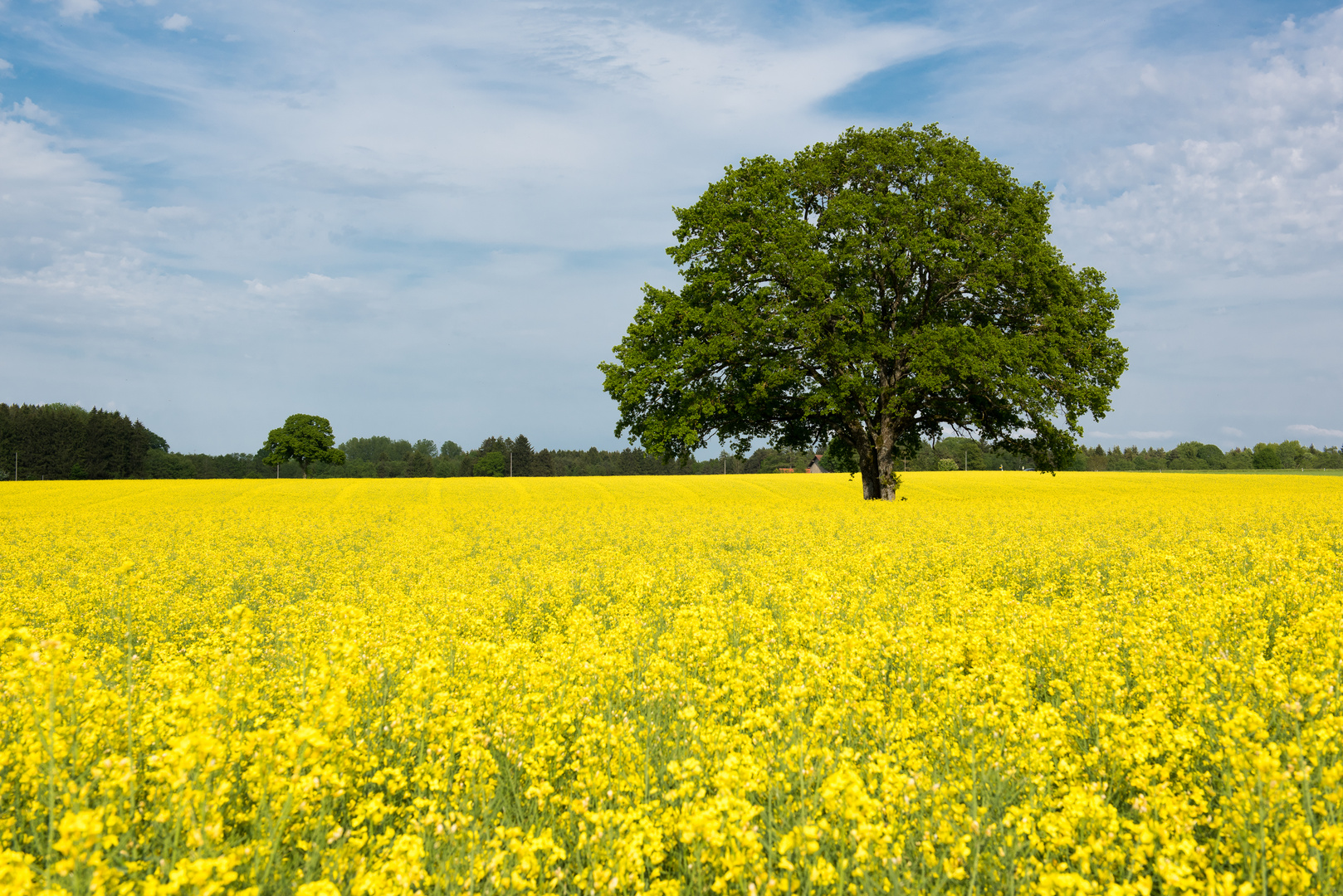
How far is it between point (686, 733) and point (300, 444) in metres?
93.7

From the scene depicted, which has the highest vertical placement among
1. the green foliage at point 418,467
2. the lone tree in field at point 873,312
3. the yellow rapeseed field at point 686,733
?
the lone tree in field at point 873,312

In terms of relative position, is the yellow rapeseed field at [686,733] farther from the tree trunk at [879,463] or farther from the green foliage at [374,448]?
the green foliage at [374,448]

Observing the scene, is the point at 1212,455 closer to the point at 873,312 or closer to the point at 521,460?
the point at 521,460

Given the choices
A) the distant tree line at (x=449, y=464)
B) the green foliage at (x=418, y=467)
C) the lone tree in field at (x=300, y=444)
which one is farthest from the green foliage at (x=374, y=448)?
the lone tree in field at (x=300, y=444)

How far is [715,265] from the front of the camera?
27812mm

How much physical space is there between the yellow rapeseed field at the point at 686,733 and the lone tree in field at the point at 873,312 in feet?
50.6

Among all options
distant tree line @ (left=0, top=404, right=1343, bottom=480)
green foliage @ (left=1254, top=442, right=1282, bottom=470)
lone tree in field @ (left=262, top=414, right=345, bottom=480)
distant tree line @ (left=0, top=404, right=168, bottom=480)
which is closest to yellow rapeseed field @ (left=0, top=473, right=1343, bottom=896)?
distant tree line @ (left=0, top=404, right=1343, bottom=480)

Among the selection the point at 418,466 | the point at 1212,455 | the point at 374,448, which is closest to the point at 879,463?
the point at 418,466

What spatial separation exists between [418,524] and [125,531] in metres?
7.50

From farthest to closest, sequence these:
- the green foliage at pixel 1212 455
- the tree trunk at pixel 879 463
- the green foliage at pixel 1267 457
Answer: the green foliage at pixel 1212 455
the green foliage at pixel 1267 457
the tree trunk at pixel 879 463

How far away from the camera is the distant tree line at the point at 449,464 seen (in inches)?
3241

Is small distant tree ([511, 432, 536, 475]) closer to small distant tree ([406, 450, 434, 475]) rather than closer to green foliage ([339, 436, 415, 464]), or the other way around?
small distant tree ([406, 450, 434, 475])

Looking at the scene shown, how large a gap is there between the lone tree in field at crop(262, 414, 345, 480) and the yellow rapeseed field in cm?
8278

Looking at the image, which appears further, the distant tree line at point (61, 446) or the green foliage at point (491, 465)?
the green foliage at point (491, 465)
